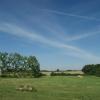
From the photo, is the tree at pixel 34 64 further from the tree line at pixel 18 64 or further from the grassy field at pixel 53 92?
the grassy field at pixel 53 92

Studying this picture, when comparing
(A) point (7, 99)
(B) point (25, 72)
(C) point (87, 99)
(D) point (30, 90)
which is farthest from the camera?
(B) point (25, 72)

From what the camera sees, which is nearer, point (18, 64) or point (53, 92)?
point (53, 92)

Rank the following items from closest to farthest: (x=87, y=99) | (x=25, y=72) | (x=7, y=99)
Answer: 1. (x=7, y=99)
2. (x=87, y=99)
3. (x=25, y=72)

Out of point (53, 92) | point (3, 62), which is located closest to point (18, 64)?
point (3, 62)

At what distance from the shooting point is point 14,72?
377ft

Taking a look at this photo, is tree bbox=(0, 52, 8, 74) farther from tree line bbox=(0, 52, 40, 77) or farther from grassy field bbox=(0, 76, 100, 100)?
grassy field bbox=(0, 76, 100, 100)

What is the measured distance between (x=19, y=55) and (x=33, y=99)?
9248 cm

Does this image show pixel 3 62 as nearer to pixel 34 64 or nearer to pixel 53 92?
pixel 34 64

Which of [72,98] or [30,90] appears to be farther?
[30,90]

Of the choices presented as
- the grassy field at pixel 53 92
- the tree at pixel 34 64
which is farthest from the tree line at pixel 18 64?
the grassy field at pixel 53 92

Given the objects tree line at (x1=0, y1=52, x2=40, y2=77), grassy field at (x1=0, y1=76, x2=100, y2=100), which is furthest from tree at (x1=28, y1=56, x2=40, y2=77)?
grassy field at (x1=0, y1=76, x2=100, y2=100)

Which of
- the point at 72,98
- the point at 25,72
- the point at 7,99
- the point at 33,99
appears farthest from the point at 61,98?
the point at 25,72

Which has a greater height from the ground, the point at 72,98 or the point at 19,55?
the point at 19,55

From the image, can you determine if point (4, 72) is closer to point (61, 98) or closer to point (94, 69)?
point (94, 69)
